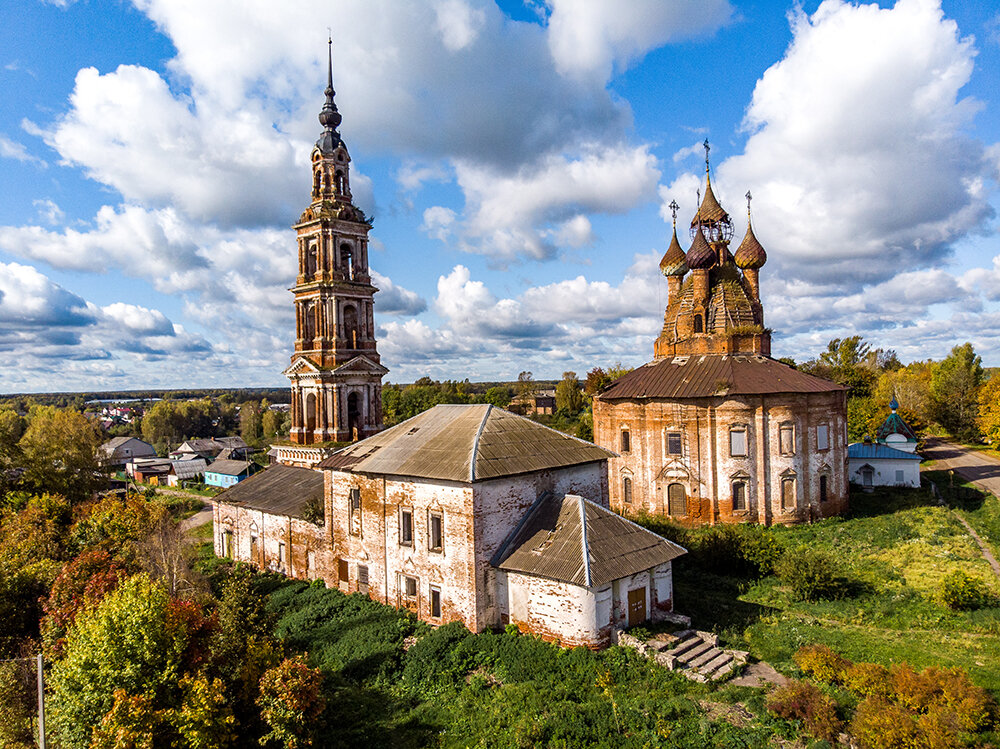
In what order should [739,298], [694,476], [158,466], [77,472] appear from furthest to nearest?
[158,466] < [77,472] < [739,298] < [694,476]

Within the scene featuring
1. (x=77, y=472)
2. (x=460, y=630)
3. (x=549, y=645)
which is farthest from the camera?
(x=77, y=472)

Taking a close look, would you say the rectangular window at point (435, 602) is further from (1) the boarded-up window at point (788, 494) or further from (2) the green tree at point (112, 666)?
(1) the boarded-up window at point (788, 494)

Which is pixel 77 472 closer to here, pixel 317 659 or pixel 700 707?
pixel 317 659

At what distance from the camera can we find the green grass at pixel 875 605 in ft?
57.4

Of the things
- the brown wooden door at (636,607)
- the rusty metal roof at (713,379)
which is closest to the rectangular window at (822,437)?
the rusty metal roof at (713,379)

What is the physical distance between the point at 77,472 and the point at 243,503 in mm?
21705

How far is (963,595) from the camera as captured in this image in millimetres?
20281

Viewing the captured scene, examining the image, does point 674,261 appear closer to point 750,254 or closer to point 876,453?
point 750,254

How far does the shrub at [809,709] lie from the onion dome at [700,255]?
2931cm

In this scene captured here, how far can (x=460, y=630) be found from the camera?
19188 millimetres

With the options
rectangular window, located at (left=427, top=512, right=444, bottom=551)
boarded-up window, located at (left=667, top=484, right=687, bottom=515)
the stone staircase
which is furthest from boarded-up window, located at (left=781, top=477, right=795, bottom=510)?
rectangular window, located at (left=427, top=512, right=444, bottom=551)

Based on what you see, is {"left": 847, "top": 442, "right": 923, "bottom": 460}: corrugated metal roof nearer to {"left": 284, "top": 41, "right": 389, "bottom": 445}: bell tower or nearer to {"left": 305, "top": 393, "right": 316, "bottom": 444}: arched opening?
{"left": 284, "top": 41, "right": 389, "bottom": 445}: bell tower

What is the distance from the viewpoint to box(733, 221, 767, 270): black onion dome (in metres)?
40.1

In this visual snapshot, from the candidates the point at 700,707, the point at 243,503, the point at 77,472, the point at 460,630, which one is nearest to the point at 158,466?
the point at 77,472
